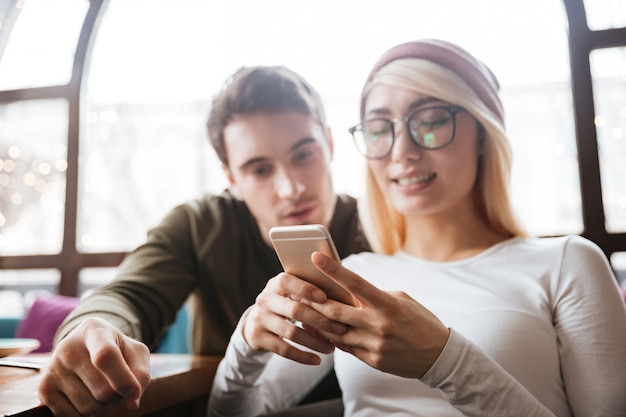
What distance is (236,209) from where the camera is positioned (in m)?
1.93

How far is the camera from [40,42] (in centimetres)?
346

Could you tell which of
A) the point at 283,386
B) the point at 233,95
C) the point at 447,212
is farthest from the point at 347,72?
the point at 283,386

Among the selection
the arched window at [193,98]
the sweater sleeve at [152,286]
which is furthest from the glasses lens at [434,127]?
the arched window at [193,98]

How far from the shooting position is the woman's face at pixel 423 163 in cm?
126

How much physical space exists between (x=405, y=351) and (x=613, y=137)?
2.11m

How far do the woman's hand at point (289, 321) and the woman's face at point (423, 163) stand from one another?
1.45 feet

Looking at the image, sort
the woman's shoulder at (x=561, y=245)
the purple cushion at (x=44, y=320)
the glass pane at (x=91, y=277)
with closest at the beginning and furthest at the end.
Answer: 1. the woman's shoulder at (x=561, y=245)
2. the purple cushion at (x=44, y=320)
3. the glass pane at (x=91, y=277)

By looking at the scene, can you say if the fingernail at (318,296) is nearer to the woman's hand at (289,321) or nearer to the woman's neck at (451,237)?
the woman's hand at (289,321)

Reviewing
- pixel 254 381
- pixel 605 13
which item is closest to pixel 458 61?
pixel 254 381

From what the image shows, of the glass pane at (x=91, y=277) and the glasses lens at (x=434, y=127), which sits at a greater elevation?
the glasses lens at (x=434, y=127)

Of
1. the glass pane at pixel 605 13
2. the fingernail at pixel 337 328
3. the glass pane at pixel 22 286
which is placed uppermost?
the glass pane at pixel 605 13

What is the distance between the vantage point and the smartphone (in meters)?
0.83

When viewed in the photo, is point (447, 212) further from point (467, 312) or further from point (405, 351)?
point (405, 351)

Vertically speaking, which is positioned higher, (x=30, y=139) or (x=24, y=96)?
(x=24, y=96)
